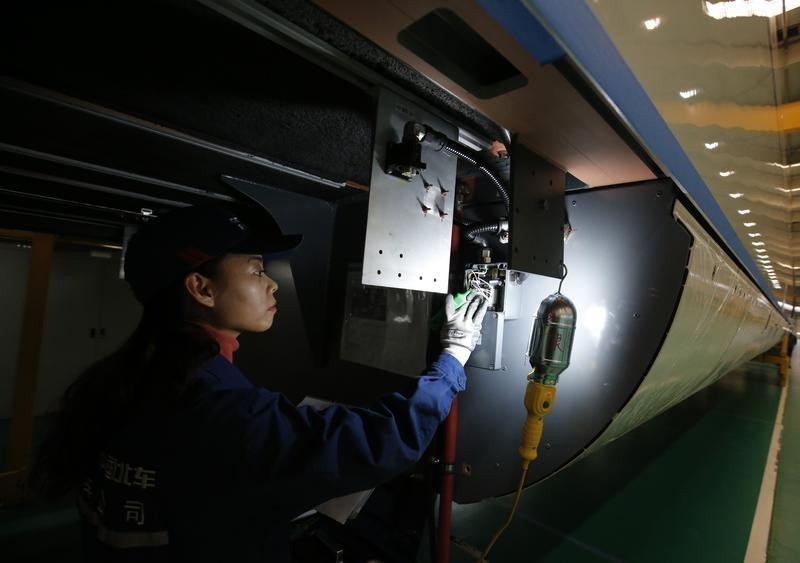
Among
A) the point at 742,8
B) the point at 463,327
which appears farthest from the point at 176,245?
the point at 742,8

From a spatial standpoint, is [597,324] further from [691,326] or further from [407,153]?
[407,153]

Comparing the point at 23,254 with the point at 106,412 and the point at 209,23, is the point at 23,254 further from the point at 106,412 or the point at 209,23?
the point at 209,23

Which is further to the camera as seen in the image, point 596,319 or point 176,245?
point 596,319

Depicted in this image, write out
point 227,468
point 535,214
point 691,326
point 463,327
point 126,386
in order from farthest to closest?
point 691,326 < point 463,327 < point 535,214 < point 126,386 < point 227,468

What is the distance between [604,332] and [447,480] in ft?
2.31

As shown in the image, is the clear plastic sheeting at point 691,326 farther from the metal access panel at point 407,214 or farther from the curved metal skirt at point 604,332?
the metal access panel at point 407,214

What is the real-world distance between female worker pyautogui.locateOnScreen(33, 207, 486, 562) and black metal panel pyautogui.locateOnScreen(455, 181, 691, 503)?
500mm

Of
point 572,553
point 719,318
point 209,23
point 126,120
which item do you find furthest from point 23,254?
point 719,318

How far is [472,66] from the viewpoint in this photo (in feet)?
2.25

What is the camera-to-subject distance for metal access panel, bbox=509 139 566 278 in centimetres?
87

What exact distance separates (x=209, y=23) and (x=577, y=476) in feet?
9.39

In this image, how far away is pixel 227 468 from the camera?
0.62 meters

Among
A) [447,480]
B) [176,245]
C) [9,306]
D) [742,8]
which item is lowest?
[447,480]

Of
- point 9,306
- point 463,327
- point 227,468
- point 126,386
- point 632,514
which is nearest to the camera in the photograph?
point 227,468
